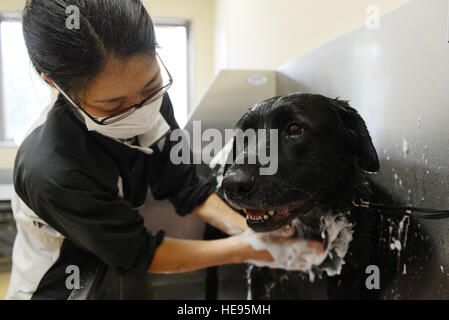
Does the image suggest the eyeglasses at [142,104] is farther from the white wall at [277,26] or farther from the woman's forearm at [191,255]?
the woman's forearm at [191,255]

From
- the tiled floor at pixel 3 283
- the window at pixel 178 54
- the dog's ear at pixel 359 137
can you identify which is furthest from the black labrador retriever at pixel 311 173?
the tiled floor at pixel 3 283

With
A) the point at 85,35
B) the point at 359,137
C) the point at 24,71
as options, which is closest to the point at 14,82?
the point at 24,71

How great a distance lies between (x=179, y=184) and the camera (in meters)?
0.89

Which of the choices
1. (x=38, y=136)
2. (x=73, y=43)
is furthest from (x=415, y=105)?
(x=38, y=136)

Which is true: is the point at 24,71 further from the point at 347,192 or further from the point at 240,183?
the point at 347,192

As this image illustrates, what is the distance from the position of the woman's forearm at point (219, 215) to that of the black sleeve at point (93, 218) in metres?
0.14

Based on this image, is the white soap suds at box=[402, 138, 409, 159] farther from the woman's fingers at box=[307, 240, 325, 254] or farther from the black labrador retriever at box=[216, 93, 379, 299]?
the woman's fingers at box=[307, 240, 325, 254]

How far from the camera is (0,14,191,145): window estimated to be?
1.47ft

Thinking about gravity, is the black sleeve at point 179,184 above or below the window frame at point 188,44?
below

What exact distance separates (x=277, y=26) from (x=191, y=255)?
0.55 m

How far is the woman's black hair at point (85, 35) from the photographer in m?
0.42

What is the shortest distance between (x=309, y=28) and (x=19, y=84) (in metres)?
0.46

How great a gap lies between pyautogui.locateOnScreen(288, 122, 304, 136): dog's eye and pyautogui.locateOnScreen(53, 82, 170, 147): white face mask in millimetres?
265

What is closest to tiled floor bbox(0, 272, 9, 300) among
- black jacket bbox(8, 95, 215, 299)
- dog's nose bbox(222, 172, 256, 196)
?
black jacket bbox(8, 95, 215, 299)
